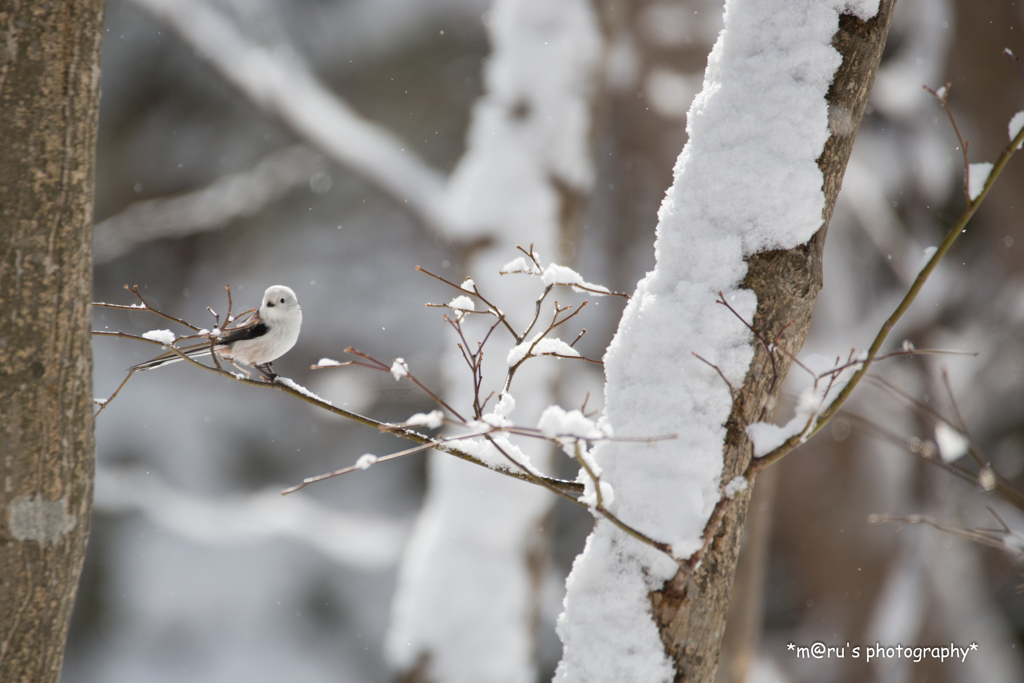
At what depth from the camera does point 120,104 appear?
17.6 ft

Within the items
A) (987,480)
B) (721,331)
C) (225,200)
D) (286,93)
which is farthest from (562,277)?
(225,200)

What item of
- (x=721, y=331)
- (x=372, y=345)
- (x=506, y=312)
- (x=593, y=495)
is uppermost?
(x=372, y=345)

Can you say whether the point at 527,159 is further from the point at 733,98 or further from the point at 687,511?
the point at 687,511

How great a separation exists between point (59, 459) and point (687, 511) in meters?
0.76

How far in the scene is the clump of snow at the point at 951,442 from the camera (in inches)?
46.5

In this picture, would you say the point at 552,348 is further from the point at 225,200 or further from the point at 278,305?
the point at 225,200

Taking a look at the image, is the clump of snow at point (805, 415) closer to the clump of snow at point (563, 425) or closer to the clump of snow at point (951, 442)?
the clump of snow at point (563, 425)

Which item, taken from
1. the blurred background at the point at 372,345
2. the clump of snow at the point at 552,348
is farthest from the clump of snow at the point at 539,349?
the blurred background at the point at 372,345

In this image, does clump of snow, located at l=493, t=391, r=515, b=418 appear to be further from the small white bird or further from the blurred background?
the blurred background

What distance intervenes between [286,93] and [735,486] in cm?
359

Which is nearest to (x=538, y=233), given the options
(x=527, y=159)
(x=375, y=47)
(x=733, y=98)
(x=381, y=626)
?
(x=527, y=159)

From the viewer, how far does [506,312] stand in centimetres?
277

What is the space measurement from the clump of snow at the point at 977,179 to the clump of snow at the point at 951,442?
542 mm

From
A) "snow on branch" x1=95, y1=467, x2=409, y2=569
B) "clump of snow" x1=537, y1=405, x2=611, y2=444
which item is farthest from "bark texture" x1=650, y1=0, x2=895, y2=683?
"snow on branch" x1=95, y1=467, x2=409, y2=569
